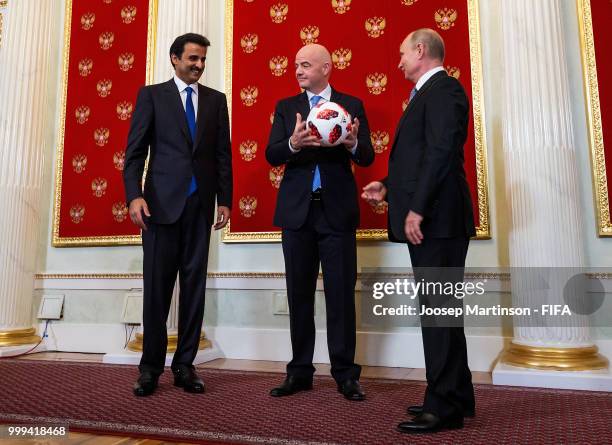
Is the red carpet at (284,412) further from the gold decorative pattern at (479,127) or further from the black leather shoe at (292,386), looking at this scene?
the gold decorative pattern at (479,127)

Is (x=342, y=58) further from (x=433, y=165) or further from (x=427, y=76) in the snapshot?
(x=433, y=165)

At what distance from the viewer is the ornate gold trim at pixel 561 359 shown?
8.43 feet

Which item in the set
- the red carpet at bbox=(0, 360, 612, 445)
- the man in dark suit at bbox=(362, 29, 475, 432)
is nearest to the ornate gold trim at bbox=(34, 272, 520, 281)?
the red carpet at bbox=(0, 360, 612, 445)

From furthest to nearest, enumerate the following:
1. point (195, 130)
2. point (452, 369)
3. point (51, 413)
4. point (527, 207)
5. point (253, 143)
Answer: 1. point (253, 143)
2. point (527, 207)
3. point (195, 130)
4. point (51, 413)
5. point (452, 369)

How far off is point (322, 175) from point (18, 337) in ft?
9.18

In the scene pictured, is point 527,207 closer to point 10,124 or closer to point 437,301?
point 437,301

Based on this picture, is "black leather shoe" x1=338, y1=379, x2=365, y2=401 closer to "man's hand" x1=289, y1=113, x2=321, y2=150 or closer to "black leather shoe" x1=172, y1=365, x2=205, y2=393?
"black leather shoe" x1=172, y1=365, x2=205, y2=393

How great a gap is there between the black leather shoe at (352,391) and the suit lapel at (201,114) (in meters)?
1.35

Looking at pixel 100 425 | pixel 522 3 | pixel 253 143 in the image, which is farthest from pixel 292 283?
pixel 522 3

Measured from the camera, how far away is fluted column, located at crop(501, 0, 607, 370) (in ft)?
8.68

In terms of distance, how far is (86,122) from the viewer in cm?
412

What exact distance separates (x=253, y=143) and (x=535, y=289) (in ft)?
6.90

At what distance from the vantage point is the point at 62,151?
13.7 ft

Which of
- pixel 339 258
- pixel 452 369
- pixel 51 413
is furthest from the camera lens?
pixel 339 258
